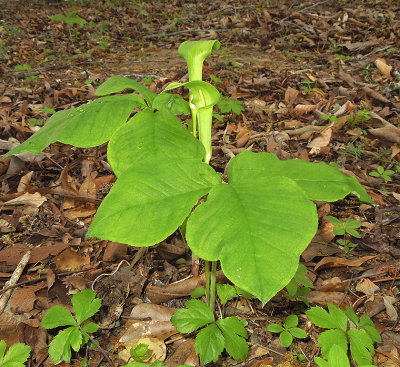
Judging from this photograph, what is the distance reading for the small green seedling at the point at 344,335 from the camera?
128 cm

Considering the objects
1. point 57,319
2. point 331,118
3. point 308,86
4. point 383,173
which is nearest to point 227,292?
point 57,319

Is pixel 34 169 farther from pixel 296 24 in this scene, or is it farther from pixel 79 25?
pixel 79 25

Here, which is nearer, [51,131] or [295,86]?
[51,131]

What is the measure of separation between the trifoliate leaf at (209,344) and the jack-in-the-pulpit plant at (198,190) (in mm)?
584

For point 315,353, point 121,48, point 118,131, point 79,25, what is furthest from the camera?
point 79,25

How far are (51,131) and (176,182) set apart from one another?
496 millimetres

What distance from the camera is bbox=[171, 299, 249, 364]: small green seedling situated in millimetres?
1245

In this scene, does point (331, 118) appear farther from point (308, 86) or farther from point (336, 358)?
point (336, 358)

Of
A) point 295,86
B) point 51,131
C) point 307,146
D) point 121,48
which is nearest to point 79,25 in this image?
point 121,48

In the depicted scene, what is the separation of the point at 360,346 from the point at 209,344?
0.57 meters

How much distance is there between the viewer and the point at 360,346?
1297mm

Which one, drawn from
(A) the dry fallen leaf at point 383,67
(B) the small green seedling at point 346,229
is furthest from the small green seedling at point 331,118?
(A) the dry fallen leaf at point 383,67

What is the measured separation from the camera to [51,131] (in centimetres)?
116

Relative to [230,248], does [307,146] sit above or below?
below
